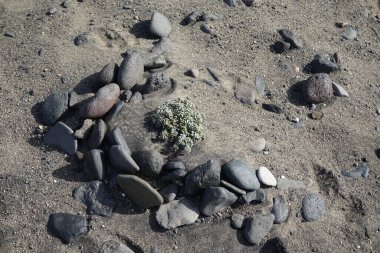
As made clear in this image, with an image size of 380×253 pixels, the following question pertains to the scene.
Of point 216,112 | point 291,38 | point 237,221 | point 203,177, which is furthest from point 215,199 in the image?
point 291,38

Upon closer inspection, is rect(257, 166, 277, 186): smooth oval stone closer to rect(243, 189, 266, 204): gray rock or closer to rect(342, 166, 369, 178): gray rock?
rect(243, 189, 266, 204): gray rock

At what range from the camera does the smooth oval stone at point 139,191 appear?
5.20 metres

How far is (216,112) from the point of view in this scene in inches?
238

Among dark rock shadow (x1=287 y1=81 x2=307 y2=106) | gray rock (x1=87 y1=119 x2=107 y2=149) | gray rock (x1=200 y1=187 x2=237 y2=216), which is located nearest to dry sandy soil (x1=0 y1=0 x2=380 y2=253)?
dark rock shadow (x1=287 y1=81 x2=307 y2=106)

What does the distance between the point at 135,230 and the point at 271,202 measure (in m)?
1.47

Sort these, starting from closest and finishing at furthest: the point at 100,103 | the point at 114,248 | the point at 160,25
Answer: the point at 114,248
the point at 100,103
the point at 160,25

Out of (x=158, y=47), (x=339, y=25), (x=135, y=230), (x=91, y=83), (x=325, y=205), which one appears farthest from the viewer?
(x=339, y=25)

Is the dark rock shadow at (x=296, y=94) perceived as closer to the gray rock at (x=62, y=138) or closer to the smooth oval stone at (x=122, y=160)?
the smooth oval stone at (x=122, y=160)

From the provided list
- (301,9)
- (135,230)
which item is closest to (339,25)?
(301,9)

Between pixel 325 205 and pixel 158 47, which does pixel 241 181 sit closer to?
pixel 325 205

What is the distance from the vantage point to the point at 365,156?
20.3ft

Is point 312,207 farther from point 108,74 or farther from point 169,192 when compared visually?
point 108,74

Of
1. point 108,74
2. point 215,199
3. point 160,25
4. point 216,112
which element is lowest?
point 215,199

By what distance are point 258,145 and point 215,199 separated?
0.92 meters
